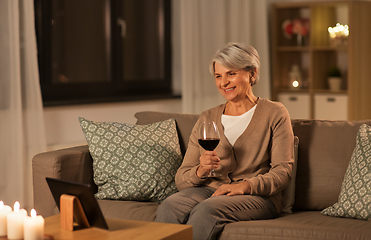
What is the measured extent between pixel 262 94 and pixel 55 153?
10.1 ft

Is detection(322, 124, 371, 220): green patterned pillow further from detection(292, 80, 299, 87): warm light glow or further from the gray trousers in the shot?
detection(292, 80, 299, 87): warm light glow

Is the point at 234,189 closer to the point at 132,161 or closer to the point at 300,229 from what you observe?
the point at 300,229

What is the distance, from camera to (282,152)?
7.38 feet

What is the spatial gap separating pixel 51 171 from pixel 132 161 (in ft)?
1.27

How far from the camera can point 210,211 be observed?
6.75ft

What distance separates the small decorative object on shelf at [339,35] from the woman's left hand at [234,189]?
3.17 meters

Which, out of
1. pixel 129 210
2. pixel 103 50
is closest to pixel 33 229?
pixel 129 210

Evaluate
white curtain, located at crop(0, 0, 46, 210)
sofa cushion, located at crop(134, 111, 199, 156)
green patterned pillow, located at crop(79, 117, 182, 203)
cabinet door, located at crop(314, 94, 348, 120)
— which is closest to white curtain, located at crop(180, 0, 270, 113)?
cabinet door, located at crop(314, 94, 348, 120)

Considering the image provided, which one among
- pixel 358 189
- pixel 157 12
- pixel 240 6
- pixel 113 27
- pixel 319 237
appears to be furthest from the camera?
pixel 240 6

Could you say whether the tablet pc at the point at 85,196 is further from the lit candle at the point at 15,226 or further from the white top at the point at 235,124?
the white top at the point at 235,124

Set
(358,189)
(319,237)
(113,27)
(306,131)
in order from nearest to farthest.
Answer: (319,237), (358,189), (306,131), (113,27)

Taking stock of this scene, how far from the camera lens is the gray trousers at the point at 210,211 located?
205 cm

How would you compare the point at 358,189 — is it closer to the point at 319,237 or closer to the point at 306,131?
the point at 319,237

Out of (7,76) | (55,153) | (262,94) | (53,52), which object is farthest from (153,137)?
(262,94)
